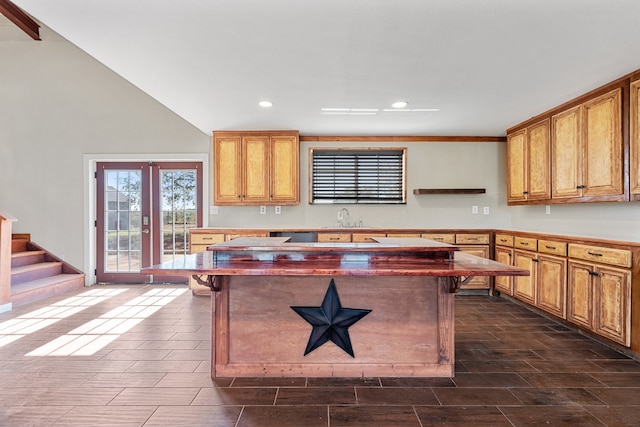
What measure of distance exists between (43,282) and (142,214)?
152 centimetres

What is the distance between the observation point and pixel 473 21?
1.96m

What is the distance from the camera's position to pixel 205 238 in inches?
177

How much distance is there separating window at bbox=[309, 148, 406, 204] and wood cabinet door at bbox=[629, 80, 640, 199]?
2.61 meters

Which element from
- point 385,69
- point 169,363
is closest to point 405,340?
point 169,363

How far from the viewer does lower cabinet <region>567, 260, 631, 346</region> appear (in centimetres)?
264

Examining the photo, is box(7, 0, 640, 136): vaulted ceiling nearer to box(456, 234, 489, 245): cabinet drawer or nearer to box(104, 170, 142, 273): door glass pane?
box(456, 234, 489, 245): cabinet drawer

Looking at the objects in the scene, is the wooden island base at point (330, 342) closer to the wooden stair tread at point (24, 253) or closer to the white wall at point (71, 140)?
the white wall at point (71, 140)

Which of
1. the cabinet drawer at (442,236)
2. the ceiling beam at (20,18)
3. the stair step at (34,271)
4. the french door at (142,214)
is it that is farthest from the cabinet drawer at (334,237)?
the ceiling beam at (20,18)

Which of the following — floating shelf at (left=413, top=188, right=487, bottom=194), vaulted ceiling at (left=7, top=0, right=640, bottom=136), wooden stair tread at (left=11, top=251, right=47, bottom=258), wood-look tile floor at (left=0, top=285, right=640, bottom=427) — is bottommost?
wood-look tile floor at (left=0, top=285, right=640, bottom=427)

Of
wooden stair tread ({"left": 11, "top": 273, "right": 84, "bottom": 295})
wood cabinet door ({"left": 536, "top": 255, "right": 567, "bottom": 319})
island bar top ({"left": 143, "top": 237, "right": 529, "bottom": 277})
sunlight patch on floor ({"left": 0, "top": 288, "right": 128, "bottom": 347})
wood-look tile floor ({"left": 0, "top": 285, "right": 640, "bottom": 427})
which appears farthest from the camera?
wooden stair tread ({"left": 11, "top": 273, "right": 84, "bottom": 295})

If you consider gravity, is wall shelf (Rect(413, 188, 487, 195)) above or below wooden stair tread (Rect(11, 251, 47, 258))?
above

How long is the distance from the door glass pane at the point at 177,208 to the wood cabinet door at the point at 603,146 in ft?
16.1

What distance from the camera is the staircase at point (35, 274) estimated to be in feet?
14.0

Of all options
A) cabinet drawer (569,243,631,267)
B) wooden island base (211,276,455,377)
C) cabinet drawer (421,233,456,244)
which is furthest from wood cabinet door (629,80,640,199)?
cabinet drawer (421,233,456,244)
